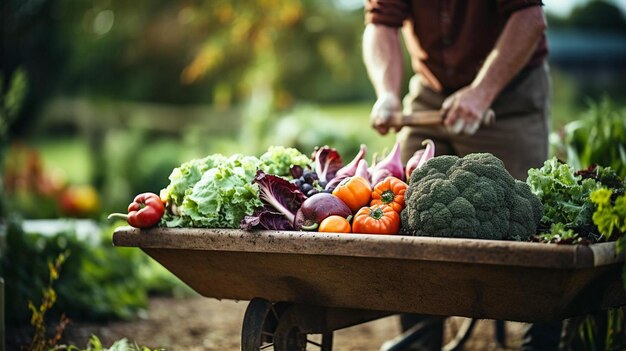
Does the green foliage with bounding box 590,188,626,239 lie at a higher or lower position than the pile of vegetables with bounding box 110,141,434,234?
lower

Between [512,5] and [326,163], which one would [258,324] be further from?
[512,5]

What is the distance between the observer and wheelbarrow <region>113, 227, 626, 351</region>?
102 inches

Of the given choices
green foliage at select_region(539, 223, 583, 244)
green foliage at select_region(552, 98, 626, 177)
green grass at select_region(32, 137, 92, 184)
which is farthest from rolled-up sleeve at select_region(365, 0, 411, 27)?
green grass at select_region(32, 137, 92, 184)

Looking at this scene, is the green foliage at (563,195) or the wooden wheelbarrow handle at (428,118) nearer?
the green foliage at (563,195)

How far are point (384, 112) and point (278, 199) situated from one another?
0.84 metres

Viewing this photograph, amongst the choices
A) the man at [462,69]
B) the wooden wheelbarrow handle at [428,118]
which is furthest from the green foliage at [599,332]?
the wooden wheelbarrow handle at [428,118]

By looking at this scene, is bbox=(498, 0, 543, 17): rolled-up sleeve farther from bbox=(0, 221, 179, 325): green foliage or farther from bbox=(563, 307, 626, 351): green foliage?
bbox=(0, 221, 179, 325): green foliage

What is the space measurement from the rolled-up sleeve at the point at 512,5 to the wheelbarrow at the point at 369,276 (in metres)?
1.46

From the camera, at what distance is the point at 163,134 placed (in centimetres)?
1449

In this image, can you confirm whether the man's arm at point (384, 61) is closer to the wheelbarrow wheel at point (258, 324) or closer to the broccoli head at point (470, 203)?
the broccoli head at point (470, 203)

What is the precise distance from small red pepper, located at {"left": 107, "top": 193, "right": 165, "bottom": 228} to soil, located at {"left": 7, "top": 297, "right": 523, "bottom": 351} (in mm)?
1769

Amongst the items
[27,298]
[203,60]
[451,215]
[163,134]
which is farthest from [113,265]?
[163,134]

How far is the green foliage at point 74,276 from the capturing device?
198 inches

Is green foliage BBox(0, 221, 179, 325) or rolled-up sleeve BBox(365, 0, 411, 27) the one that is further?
green foliage BBox(0, 221, 179, 325)
